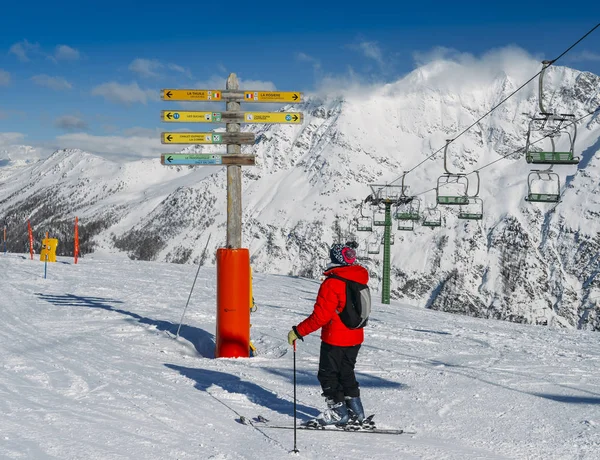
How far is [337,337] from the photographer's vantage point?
20.3 feet

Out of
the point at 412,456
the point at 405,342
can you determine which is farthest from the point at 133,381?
the point at 405,342

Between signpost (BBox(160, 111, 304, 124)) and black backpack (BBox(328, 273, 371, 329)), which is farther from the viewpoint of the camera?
signpost (BBox(160, 111, 304, 124))

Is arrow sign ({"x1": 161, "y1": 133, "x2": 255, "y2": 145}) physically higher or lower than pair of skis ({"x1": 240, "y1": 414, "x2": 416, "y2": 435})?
higher

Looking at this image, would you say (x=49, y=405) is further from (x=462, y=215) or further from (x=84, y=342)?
(x=462, y=215)

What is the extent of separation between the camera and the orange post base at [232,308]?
1060cm

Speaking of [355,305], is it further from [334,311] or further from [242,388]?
[242,388]

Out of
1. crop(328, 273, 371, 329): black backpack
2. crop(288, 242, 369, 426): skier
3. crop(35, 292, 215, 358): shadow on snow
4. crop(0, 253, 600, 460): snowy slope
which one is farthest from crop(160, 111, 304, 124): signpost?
crop(328, 273, 371, 329): black backpack

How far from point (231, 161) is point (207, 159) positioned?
2.15ft

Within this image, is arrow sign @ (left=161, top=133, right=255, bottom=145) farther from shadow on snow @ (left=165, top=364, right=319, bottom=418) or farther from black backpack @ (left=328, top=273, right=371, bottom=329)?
black backpack @ (left=328, top=273, right=371, bottom=329)

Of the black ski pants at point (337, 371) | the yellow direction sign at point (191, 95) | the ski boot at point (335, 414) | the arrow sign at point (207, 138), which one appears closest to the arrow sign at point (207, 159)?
the arrow sign at point (207, 138)

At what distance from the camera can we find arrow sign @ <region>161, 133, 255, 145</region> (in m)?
11.0

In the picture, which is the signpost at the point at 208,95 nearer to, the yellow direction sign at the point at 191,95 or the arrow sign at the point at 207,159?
the yellow direction sign at the point at 191,95

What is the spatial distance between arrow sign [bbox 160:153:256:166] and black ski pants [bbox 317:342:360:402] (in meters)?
5.36

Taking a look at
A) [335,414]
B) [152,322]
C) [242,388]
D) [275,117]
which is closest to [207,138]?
[275,117]
